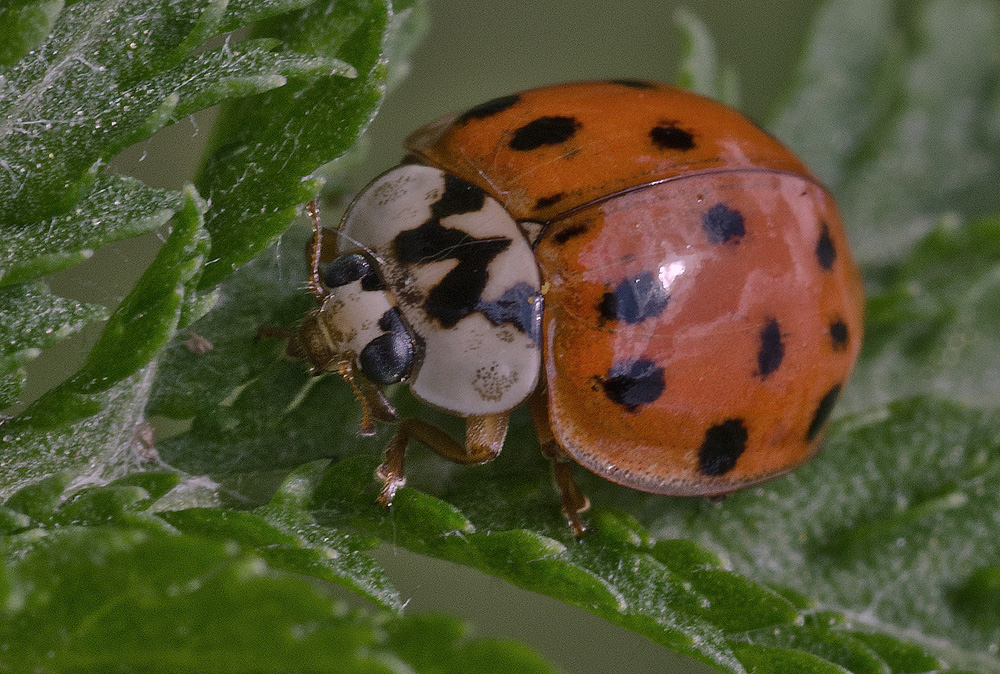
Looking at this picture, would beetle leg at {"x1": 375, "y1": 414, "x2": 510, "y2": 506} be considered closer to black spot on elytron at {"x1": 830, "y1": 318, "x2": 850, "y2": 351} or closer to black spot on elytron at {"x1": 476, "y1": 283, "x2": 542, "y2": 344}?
black spot on elytron at {"x1": 476, "y1": 283, "x2": 542, "y2": 344}

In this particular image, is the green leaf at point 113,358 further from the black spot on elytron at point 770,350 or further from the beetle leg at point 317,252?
the black spot on elytron at point 770,350

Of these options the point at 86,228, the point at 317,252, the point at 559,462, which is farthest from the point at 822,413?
the point at 86,228

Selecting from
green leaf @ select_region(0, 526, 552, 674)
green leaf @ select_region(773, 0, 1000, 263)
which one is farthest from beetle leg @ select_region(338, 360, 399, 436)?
green leaf @ select_region(773, 0, 1000, 263)

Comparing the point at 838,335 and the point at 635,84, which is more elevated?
the point at 635,84

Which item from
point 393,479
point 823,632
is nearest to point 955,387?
point 823,632

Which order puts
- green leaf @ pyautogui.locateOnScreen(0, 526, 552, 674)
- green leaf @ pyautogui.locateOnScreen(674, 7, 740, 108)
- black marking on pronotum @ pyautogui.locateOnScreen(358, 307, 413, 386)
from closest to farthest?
green leaf @ pyautogui.locateOnScreen(0, 526, 552, 674)
black marking on pronotum @ pyautogui.locateOnScreen(358, 307, 413, 386)
green leaf @ pyautogui.locateOnScreen(674, 7, 740, 108)

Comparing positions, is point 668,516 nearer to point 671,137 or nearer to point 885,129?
point 671,137

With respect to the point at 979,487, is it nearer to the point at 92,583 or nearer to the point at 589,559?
the point at 589,559
